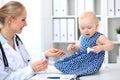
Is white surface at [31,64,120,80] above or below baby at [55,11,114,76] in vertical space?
below

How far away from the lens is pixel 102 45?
1760 millimetres

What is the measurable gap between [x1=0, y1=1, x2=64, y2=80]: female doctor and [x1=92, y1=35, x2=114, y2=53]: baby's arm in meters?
0.23

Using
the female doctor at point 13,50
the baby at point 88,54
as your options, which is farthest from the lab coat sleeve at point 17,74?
the baby at point 88,54

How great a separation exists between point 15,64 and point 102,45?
544 millimetres

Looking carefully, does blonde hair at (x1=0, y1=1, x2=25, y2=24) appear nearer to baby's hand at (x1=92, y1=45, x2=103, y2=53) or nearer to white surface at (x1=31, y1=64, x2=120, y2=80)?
white surface at (x1=31, y1=64, x2=120, y2=80)

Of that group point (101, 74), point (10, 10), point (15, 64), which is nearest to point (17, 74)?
point (15, 64)

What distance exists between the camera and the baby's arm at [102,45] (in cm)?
170

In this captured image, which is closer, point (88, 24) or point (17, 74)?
point (17, 74)

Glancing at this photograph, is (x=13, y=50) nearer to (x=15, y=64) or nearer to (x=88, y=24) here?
(x=15, y=64)

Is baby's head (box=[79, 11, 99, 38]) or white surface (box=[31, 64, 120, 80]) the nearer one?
white surface (box=[31, 64, 120, 80])

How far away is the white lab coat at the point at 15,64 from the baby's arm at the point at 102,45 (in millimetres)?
415

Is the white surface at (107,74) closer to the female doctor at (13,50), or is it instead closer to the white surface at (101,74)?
the white surface at (101,74)

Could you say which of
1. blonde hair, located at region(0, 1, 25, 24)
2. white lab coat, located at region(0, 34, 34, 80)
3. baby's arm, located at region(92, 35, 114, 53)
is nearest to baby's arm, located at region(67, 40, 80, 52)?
baby's arm, located at region(92, 35, 114, 53)

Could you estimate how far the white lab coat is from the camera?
156 centimetres
